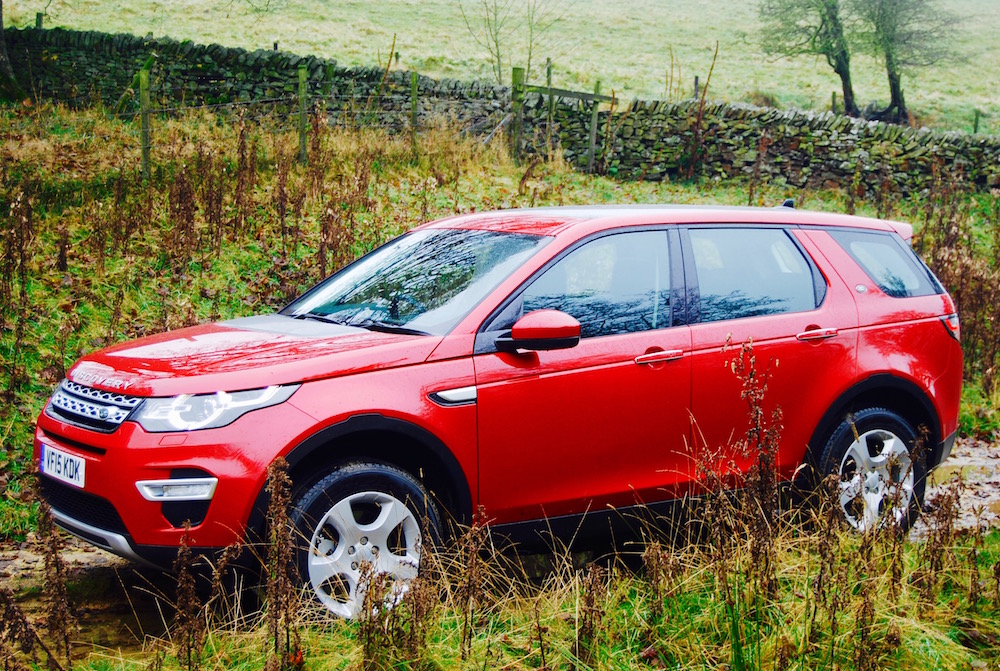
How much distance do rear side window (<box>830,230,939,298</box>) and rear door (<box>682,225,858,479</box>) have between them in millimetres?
300

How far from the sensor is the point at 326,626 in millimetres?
3502

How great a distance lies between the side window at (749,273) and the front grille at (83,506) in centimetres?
282

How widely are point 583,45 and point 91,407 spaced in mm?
44355

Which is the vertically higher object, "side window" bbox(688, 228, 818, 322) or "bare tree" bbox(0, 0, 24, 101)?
"bare tree" bbox(0, 0, 24, 101)

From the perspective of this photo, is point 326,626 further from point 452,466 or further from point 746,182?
point 746,182

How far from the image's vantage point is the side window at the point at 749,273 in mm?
4797

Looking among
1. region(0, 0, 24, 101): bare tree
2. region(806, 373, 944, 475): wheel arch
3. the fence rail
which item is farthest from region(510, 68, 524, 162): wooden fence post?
region(806, 373, 944, 475): wheel arch

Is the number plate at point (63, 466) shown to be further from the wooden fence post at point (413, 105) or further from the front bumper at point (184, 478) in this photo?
the wooden fence post at point (413, 105)

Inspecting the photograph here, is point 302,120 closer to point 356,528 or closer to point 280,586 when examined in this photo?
point 356,528

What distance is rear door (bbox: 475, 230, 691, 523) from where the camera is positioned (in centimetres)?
408

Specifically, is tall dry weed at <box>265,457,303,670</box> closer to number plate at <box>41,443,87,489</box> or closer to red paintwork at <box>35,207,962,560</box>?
red paintwork at <box>35,207,962,560</box>

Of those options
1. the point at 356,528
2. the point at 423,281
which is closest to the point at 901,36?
the point at 423,281

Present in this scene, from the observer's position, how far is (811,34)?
35219mm

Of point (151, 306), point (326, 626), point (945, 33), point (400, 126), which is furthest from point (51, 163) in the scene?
point (945, 33)
